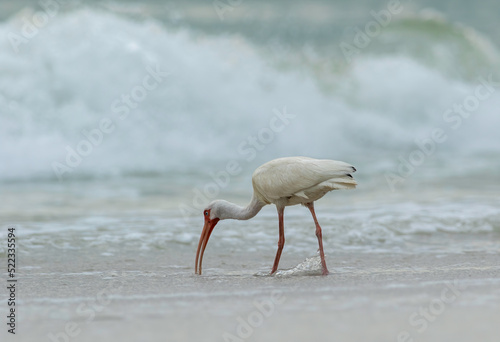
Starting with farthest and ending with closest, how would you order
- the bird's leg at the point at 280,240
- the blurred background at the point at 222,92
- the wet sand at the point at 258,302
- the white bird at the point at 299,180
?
the blurred background at the point at 222,92 < the bird's leg at the point at 280,240 < the white bird at the point at 299,180 < the wet sand at the point at 258,302

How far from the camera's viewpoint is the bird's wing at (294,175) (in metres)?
6.32

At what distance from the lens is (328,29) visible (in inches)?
896

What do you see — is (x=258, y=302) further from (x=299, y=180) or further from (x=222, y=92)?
(x=222, y=92)

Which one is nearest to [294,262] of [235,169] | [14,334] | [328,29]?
[14,334]

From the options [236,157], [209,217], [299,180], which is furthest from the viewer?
[236,157]

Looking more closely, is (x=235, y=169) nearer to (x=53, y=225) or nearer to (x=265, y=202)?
(x=53, y=225)

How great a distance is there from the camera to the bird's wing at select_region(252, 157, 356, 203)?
6320mm

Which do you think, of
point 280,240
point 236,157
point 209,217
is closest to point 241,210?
point 209,217

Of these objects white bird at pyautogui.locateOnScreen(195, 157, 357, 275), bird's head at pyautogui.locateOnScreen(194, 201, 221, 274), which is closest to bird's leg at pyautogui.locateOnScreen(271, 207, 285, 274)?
white bird at pyautogui.locateOnScreen(195, 157, 357, 275)

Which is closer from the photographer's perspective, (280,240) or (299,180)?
(299,180)

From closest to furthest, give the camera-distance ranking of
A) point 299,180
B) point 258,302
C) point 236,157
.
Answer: point 258,302 < point 299,180 < point 236,157

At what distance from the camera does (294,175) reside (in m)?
6.45

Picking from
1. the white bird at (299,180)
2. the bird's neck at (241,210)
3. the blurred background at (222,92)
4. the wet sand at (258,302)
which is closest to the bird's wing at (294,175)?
the white bird at (299,180)

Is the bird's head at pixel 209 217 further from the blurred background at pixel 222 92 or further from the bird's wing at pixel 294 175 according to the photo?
the blurred background at pixel 222 92
